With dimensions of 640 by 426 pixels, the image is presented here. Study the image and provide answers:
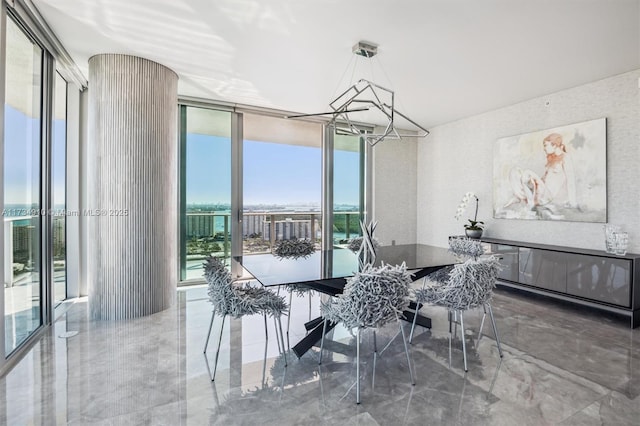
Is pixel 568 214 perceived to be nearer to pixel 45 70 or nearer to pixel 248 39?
pixel 248 39

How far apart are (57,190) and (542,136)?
5.94 metres

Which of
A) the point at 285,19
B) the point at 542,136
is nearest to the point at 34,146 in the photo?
the point at 285,19

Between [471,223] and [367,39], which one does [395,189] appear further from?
[367,39]

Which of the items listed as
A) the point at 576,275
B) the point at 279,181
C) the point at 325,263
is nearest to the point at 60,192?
the point at 279,181

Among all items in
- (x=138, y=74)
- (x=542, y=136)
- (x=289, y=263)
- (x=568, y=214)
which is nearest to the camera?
(x=289, y=263)

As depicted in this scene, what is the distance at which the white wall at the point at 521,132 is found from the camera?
3596mm

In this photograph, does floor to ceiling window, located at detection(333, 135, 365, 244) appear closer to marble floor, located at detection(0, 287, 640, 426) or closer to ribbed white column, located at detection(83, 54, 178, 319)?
marble floor, located at detection(0, 287, 640, 426)

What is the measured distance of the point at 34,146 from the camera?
3.02 metres

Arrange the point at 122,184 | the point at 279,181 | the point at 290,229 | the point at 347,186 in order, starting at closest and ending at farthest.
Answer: the point at 122,184, the point at 279,181, the point at 290,229, the point at 347,186

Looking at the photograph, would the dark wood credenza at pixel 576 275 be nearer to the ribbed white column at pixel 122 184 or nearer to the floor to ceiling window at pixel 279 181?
the floor to ceiling window at pixel 279 181

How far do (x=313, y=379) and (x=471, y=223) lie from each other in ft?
12.3

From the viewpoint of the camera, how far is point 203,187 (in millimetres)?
4910

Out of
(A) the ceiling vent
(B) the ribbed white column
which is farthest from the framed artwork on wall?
(B) the ribbed white column

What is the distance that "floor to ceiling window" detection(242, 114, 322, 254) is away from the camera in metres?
5.35
